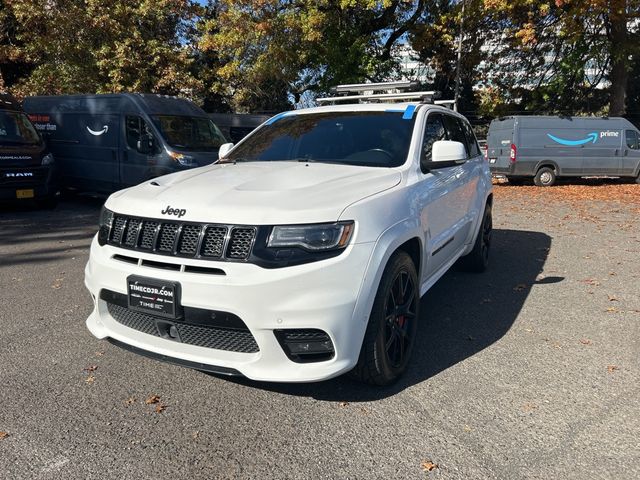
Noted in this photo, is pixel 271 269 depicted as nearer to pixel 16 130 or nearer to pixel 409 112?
pixel 409 112

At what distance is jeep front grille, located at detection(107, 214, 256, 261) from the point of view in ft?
8.93

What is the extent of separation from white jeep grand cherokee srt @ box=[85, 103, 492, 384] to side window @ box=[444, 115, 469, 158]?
150 centimetres

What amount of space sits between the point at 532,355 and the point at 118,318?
2.85 meters

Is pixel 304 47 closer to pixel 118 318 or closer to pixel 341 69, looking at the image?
pixel 341 69

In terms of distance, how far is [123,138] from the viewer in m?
10.4

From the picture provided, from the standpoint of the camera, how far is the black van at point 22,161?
9.27 meters

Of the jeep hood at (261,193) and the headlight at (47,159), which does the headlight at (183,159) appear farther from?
the jeep hood at (261,193)

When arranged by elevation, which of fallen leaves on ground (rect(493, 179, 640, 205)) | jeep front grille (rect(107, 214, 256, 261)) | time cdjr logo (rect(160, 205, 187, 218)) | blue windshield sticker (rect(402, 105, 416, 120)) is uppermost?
blue windshield sticker (rect(402, 105, 416, 120))

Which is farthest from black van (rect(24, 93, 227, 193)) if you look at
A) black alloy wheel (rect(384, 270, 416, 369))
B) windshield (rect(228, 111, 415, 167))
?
black alloy wheel (rect(384, 270, 416, 369))

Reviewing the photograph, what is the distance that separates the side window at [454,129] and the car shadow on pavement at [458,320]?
1511 mm

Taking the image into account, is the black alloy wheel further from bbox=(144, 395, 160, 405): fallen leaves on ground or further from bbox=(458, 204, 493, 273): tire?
bbox=(458, 204, 493, 273): tire

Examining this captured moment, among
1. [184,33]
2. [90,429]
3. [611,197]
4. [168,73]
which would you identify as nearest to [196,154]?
[90,429]

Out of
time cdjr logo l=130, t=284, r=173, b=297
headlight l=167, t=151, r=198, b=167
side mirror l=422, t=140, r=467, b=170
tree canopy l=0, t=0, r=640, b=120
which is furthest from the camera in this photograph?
tree canopy l=0, t=0, r=640, b=120

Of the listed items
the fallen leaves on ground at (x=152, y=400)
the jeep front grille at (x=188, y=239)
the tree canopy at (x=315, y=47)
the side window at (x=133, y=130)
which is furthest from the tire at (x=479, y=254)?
the tree canopy at (x=315, y=47)
